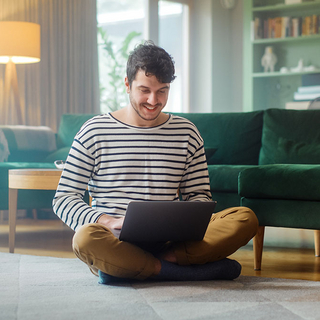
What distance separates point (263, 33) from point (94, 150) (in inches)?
170

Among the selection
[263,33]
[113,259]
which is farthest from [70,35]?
[113,259]

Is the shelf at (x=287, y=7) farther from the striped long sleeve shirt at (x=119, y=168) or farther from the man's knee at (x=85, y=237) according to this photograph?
the man's knee at (x=85, y=237)

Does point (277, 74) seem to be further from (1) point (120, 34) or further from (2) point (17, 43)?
(2) point (17, 43)

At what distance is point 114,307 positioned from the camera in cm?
146

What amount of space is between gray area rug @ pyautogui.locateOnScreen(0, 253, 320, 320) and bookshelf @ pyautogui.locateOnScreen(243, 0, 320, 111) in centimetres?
411

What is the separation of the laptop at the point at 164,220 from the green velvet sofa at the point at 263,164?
0.57 m

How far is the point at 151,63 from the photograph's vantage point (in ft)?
5.98

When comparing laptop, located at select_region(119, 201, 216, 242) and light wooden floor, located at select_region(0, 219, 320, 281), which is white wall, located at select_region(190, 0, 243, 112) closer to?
light wooden floor, located at select_region(0, 219, 320, 281)

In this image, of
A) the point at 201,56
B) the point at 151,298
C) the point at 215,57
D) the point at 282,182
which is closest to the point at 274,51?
the point at 215,57

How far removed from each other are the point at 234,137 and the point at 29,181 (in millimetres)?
1261

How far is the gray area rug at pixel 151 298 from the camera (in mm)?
1402

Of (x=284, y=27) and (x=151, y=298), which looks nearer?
(x=151, y=298)

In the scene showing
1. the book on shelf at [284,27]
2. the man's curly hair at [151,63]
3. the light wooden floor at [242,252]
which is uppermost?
the book on shelf at [284,27]

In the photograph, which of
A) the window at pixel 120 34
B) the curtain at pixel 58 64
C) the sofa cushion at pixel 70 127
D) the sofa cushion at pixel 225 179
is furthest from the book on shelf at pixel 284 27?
the sofa cushion at pixel 225 179
